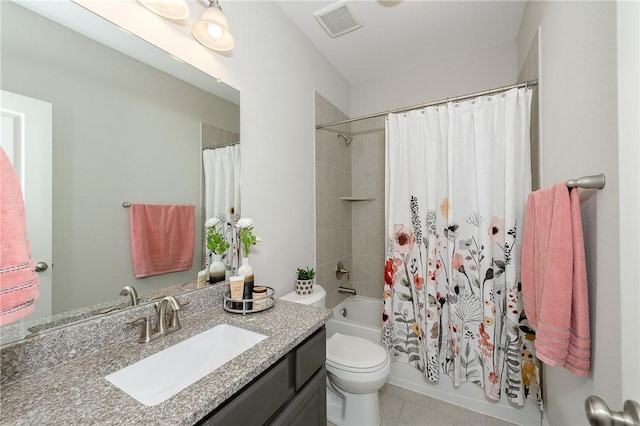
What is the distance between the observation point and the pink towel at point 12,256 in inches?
20.2

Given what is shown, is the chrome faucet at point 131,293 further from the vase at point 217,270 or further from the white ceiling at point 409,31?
the white ceiling at point 409,31

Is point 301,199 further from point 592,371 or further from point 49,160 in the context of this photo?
point 592,371

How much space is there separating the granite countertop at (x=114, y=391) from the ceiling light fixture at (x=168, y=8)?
128cm

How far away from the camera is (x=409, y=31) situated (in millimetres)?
Answer: 1939

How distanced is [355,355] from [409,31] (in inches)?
94.6

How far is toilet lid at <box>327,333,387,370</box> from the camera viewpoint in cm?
148

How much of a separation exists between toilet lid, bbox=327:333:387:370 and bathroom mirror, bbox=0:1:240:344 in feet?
3.32

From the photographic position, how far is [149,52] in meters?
1.01

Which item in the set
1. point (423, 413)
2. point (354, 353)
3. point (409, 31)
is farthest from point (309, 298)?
point (409, 31)

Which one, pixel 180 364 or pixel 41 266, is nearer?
pixel 41 266

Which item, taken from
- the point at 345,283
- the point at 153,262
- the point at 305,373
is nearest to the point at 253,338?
the point at 305,373

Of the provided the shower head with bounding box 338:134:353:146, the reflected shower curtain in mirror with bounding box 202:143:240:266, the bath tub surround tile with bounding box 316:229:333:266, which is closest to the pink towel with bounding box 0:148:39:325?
the reflected shower curtain in mirror with bounding box 202:143:240:266

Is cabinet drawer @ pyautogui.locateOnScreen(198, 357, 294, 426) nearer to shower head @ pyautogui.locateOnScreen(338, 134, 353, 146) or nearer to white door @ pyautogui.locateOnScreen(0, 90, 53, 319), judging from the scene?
white door @ pyautogui.locateOnScreen(0, 90, 53, 319)

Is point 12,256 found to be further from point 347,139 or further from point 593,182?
point 347,139
